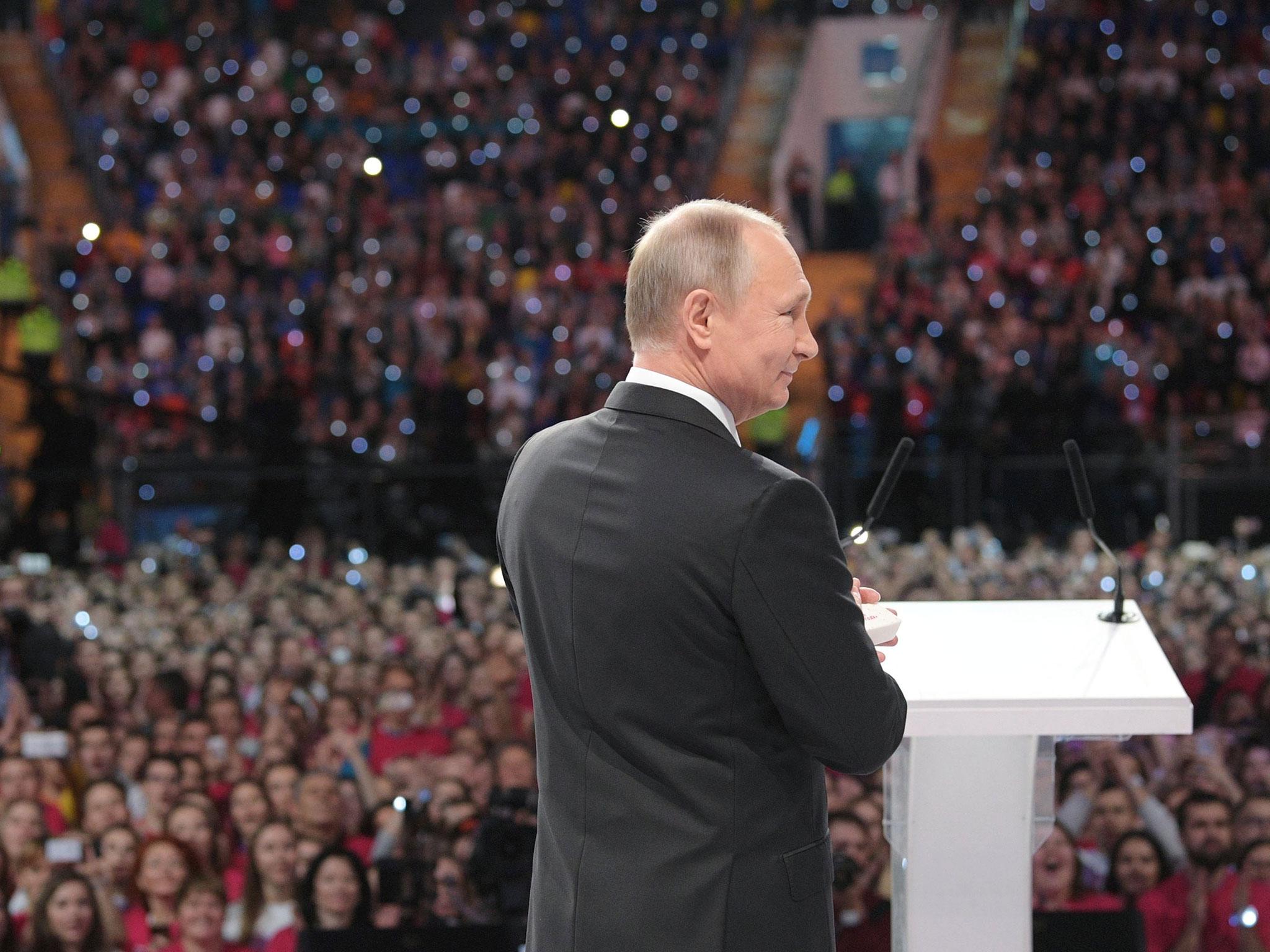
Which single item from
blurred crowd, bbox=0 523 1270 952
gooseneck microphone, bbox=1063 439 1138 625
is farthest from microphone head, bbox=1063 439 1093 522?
blurred crowd, bbox=0 523 1270 952

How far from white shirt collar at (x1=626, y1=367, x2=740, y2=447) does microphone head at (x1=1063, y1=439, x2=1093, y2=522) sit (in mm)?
619

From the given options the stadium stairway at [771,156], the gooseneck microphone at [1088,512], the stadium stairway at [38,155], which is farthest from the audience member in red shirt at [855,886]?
the stadium stairway at [38,155]

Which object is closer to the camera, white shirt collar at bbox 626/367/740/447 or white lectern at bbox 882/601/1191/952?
white shirt collar at bbox 626/367/740/447

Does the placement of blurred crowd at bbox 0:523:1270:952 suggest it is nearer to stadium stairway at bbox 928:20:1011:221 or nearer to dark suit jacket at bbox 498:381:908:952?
dark suit jacket at bbox 498:381:908:952

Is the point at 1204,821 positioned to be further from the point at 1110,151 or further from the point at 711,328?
the point at 1110,151

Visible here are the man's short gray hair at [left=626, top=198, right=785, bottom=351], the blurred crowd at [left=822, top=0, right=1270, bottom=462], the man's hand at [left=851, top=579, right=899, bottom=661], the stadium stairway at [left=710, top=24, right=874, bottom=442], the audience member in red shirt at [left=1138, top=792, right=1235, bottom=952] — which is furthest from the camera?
the stadium stairway at [left=710, top=24, right=874, bottom=442]

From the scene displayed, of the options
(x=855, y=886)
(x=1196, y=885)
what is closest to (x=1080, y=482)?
(x=855, y=886)

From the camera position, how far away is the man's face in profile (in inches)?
58.2

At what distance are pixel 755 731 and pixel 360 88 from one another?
1270 cm

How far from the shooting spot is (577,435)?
5.01 ft

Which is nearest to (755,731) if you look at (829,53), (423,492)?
(423,492)

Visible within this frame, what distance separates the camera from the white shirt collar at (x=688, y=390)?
149cm

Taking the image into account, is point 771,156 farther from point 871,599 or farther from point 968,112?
point 871,599

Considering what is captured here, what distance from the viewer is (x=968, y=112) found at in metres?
14.4
